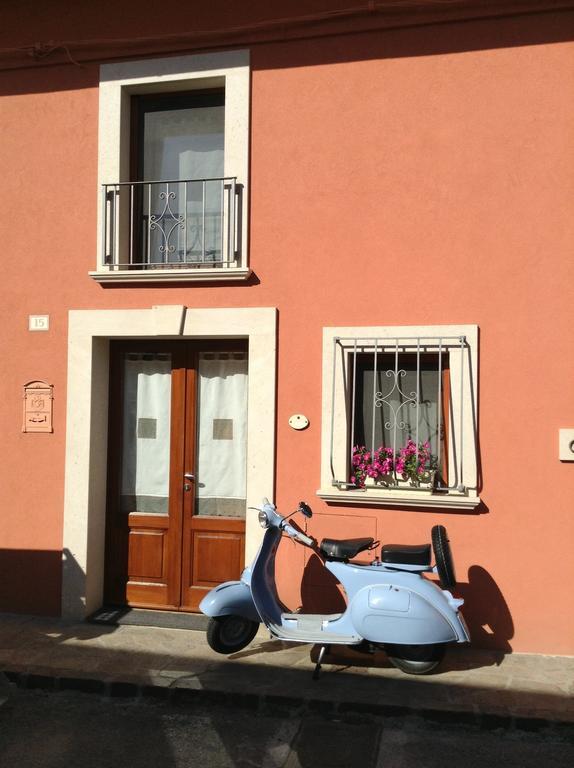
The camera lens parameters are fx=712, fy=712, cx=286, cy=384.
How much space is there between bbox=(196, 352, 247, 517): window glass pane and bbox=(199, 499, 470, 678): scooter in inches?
40.5

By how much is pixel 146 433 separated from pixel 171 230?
1.83m

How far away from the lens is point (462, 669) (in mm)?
5012

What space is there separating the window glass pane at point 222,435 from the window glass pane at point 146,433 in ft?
1.08

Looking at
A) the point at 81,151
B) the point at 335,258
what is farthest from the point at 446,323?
the point at 81,151

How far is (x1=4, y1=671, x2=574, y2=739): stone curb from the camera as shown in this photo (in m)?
4.20

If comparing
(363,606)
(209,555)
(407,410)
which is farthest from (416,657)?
(209,555)

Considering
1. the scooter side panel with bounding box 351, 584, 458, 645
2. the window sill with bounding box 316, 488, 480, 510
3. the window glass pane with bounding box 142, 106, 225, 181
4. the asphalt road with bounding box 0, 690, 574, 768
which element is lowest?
the asphalt road with bounding box 0, 690, 574, 768

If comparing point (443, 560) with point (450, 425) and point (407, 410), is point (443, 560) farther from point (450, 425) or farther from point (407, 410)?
point (407, 410)

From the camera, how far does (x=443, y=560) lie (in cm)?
483

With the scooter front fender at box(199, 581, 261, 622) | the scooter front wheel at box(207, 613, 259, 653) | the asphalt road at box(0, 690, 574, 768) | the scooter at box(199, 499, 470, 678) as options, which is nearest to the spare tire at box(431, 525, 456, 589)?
the scooter at box(199, 499, 470, 678)

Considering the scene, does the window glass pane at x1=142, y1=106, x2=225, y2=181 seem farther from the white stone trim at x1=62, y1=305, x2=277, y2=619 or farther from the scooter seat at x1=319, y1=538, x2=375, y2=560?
the scooter seat at x1=319, y1=538, x2=375, y2=560

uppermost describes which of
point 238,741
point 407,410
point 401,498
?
point 407,410

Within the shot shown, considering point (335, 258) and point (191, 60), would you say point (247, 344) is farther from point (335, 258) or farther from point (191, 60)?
point (191, 60)

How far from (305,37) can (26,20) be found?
2.60m
